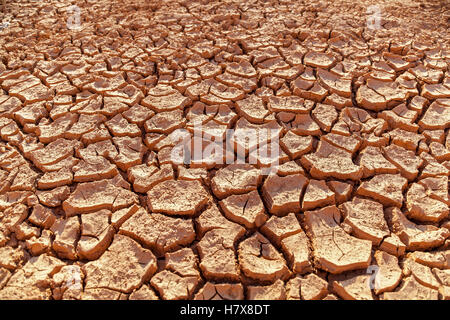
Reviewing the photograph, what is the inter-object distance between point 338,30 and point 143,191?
2373 millimetres

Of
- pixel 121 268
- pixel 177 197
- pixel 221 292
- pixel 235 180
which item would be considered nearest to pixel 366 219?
pixel 235 180

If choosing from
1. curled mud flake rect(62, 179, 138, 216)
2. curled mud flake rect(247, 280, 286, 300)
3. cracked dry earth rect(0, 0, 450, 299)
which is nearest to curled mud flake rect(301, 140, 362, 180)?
cracked dry earth rect(0, 0, 450, 299)

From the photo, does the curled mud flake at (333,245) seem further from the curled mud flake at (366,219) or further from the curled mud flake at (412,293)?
the curled mud flake at (412,293)

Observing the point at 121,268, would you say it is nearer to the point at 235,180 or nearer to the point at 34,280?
the point at 34,280

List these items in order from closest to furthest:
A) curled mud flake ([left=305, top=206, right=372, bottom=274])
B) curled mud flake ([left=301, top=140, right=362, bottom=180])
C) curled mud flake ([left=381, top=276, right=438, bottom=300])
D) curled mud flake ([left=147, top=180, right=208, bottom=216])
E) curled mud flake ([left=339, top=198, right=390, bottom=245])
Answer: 1. curled mud flake ([left=381, top=276, right=438, bottom=300])
2. curled mud flake ([left=305, top=206, right=372, bottom=274])
3. curled mud flake ([left=339, top=198, right=390, bottom=245])
4. curled mud flake ([left=147, top=180, right=208, bottom=216])
5. curled mud flake ([left=301, top=140, right=362, bottom=180])

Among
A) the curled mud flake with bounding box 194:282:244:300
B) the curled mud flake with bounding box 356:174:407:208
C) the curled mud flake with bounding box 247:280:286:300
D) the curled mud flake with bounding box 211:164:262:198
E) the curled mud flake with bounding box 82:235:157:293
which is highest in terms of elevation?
the curled mud flake with bounding box 211:164:262:198

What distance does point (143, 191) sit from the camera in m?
1.94

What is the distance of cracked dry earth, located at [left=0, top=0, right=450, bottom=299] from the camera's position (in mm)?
1579

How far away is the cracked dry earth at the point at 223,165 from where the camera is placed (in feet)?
5.18

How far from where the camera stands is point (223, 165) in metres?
2.08

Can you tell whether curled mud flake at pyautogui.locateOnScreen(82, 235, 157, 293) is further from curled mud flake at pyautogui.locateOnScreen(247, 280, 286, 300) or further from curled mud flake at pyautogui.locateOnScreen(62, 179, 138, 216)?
curled mud flake at pyautogui.locateOnScreen(247, 280, 286, 300)

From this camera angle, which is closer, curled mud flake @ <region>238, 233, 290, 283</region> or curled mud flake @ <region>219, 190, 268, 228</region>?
curled mud flake @ <region>238, 233, 290, 283</region>
